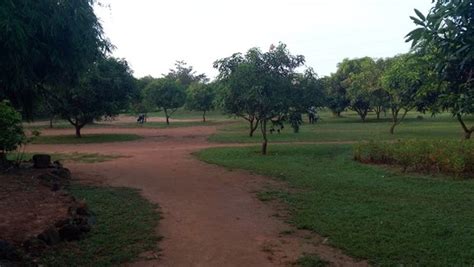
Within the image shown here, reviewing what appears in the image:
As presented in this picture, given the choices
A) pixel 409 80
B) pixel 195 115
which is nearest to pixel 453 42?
pixel 409 80

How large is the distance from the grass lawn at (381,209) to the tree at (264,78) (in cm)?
284

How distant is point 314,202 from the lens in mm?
8953

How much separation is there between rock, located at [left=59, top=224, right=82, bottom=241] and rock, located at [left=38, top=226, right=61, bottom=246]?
0.09 m

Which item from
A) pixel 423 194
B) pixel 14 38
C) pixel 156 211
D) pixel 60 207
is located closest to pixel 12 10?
pixel 14 38

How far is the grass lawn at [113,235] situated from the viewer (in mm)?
5500

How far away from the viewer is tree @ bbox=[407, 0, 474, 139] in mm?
2598

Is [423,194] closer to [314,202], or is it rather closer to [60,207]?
[314,202]

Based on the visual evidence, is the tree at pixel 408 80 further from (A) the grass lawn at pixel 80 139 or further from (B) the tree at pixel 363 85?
(A) the grass lawn at pixel 80 139

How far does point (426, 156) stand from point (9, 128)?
11830 mm

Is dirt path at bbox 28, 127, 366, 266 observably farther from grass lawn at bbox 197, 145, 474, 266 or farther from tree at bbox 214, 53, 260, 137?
tree at bbox 214, 53, 260, 137

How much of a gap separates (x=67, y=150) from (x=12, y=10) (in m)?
17.3

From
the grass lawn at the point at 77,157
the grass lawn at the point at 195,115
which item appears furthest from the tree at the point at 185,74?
the grass lawn at the point at 77,157

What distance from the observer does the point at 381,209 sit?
8258 mm

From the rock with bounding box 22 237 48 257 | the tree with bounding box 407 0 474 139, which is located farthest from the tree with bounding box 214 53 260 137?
the tree with bounding box 407 0 474 139
